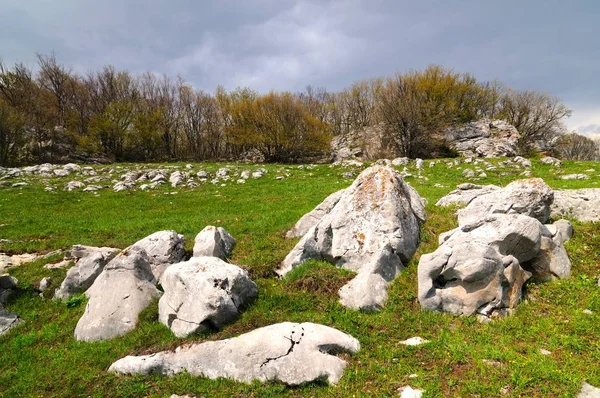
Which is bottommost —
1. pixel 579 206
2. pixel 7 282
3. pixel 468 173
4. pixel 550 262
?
pixel 7 282

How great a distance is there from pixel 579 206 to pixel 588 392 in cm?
934

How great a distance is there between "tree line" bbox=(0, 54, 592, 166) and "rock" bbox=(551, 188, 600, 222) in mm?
38792

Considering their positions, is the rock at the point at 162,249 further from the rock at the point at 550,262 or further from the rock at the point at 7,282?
the rock at the point at 550,262

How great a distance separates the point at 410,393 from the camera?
217 inches

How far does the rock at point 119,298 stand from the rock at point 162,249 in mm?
1215

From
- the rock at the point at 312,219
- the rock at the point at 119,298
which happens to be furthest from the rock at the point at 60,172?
the rock at the point at 312,219

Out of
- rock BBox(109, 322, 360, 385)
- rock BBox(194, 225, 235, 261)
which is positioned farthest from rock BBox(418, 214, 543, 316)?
rock BBox(194, 225, 235, 261)

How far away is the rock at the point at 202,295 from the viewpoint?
310 inches

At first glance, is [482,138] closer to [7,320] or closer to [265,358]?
[265,358]

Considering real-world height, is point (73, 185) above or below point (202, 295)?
above

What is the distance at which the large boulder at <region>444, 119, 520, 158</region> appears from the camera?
171 ft

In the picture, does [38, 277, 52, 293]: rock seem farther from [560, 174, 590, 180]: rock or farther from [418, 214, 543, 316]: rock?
[560, 174, 590, 180]: rock

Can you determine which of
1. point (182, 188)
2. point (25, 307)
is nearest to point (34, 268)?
point (25, 307)

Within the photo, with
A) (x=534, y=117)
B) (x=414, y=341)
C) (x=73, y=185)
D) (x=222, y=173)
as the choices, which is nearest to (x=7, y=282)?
(x=414, y=341)
